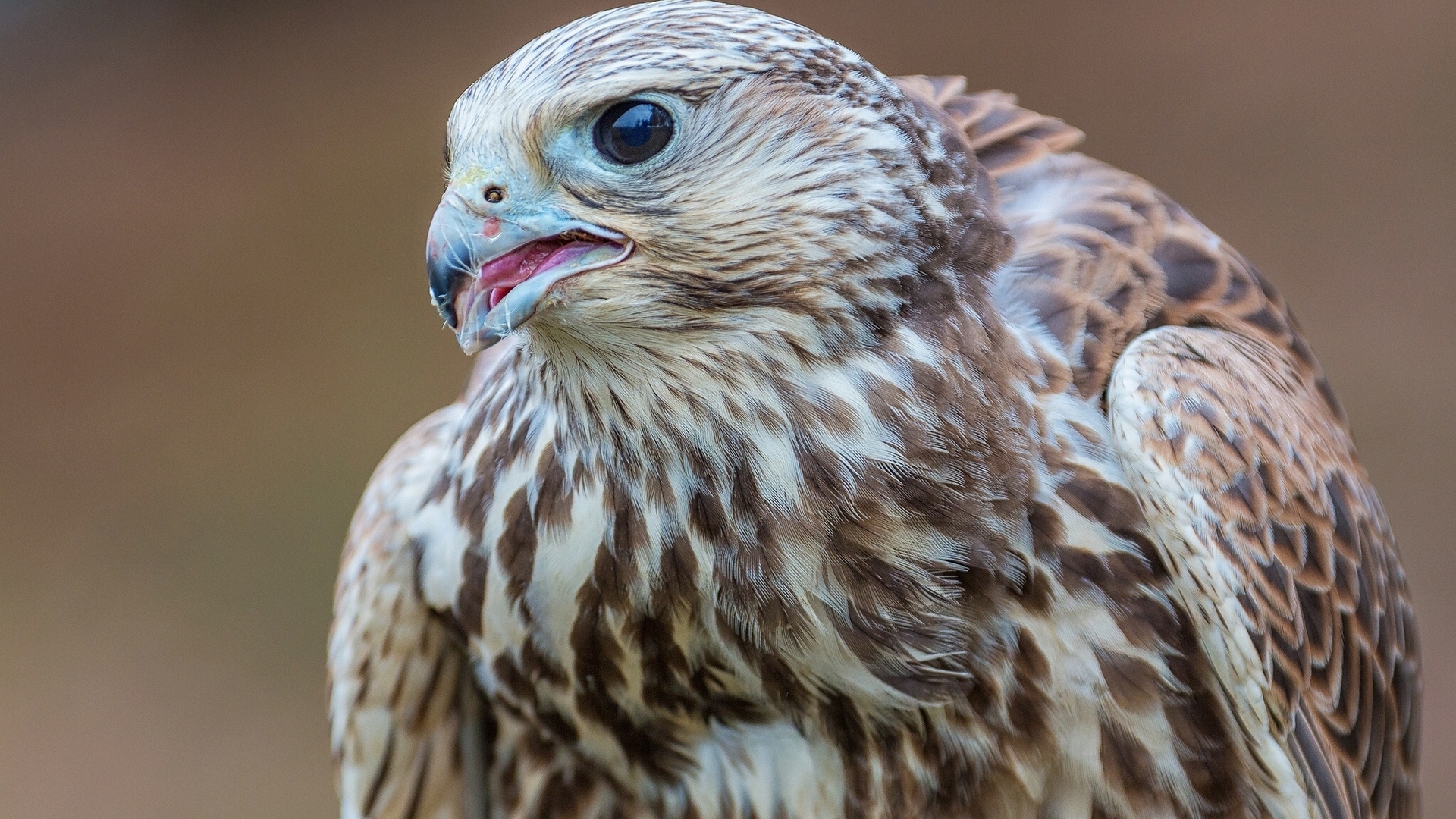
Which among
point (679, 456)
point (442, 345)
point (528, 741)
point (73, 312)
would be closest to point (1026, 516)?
point (679, 456)

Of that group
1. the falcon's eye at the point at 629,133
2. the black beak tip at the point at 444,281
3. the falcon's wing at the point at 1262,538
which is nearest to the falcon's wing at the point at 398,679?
the black beak tip at the point at 444,281

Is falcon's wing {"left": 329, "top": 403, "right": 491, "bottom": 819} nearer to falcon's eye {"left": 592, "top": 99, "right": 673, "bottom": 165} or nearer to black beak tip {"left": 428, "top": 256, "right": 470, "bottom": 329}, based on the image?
black beak tip {"left": 428, "top": 256, "right": 470, "bottom": 329}

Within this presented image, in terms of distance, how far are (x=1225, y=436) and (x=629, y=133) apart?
998 millimetres

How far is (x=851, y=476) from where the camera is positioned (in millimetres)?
2070

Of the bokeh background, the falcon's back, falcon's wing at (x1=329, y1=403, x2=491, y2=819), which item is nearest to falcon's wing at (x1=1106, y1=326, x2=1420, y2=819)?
the falcon's back

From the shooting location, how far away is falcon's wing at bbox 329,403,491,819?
266 cm

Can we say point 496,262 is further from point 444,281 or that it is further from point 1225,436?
point 1225,436

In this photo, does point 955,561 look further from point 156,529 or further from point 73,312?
point 73,312

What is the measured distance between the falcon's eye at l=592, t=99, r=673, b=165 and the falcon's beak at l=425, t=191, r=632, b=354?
0.10 meters

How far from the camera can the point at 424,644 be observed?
8.81 feet

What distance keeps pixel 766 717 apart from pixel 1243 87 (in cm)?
556

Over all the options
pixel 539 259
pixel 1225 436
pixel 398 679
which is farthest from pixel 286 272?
pixel 1225 436

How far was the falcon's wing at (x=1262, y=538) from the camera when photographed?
2.16 m

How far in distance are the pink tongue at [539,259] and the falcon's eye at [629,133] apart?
0.12 metres
